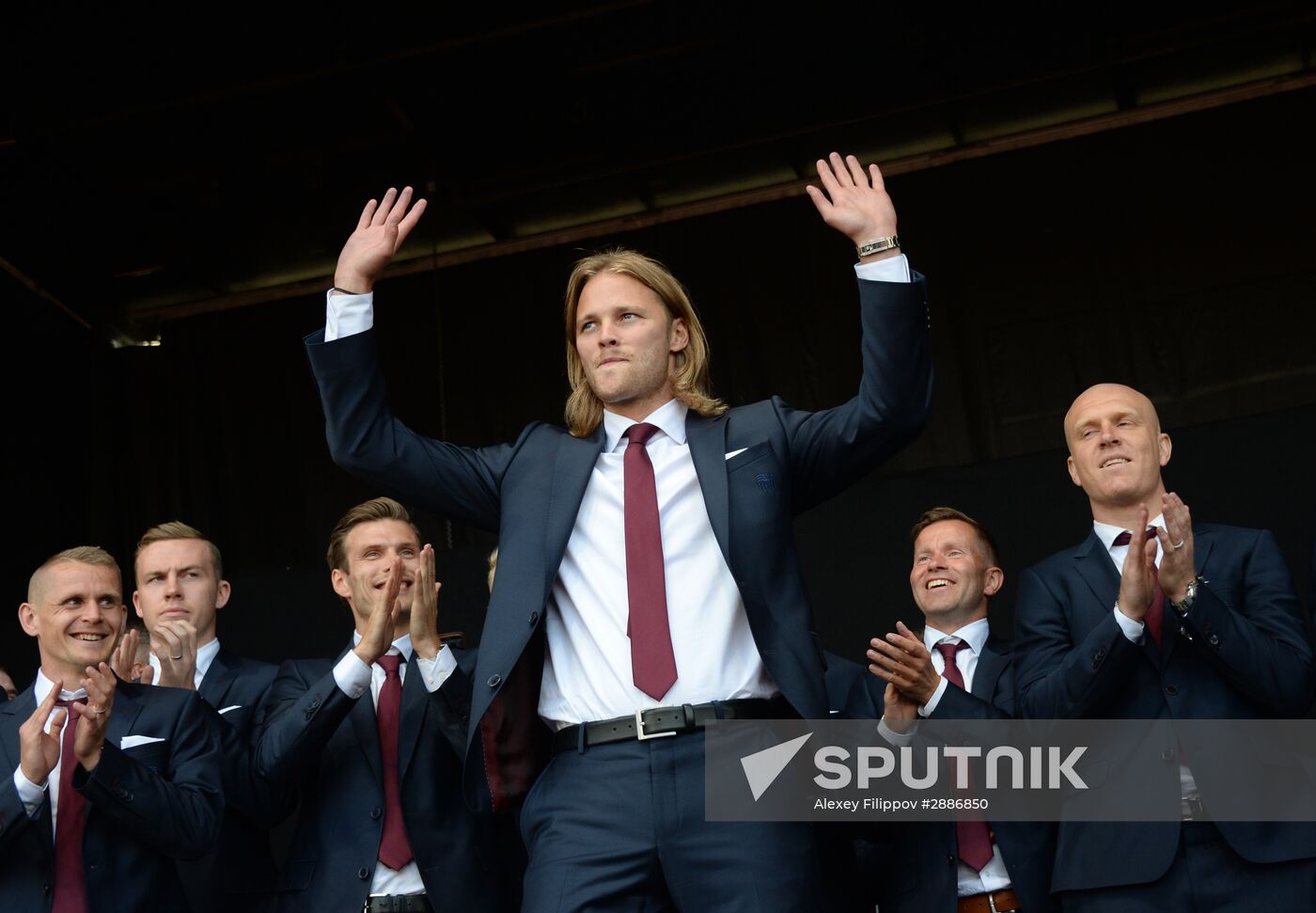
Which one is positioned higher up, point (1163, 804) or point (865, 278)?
point (865, 278)

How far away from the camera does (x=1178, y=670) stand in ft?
9.39

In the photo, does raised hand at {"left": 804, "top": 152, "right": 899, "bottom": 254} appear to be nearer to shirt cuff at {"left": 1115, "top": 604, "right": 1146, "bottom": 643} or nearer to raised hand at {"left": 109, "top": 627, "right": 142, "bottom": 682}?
shirt cuff at {"left": 1115, "top": 604, "right": 1146, "bottom": 643}

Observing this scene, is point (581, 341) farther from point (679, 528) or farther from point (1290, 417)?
point (1290, 417)

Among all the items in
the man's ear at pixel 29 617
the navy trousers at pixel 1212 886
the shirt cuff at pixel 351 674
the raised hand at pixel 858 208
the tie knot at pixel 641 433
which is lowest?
the navy trousers at pixel 1212 886

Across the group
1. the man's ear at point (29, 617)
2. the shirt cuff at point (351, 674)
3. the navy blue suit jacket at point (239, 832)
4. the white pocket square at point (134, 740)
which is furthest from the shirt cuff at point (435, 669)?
the man's ear at point (29, 617)

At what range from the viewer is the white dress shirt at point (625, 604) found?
A: 91.4 inches

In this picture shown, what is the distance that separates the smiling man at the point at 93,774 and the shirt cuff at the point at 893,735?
142 cm

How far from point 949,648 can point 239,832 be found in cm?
172

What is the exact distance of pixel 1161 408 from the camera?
6.62m

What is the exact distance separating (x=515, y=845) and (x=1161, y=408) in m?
4.29

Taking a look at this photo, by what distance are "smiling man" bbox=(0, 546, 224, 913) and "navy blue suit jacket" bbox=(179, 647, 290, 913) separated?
0.07 meters

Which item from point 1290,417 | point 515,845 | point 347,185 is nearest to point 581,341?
point 515,845

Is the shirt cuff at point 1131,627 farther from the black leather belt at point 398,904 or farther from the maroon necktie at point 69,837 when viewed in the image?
the maroon necktie at point 69,837

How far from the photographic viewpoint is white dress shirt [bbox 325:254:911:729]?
2.32 meters
